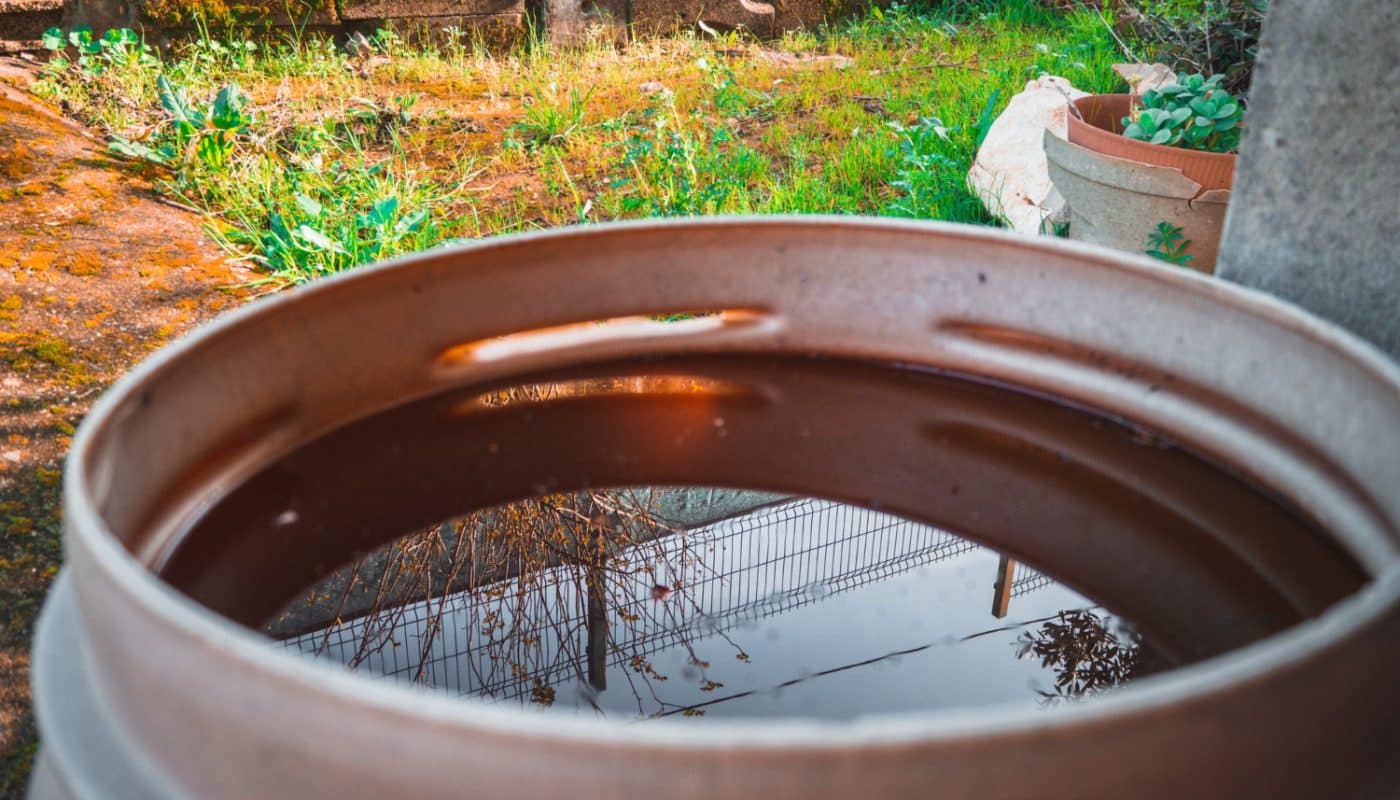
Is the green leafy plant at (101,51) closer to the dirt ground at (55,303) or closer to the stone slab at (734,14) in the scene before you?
the dirt ground at (55,303)

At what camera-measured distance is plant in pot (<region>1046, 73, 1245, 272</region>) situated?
6.29 feet

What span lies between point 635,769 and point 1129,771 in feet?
0.64

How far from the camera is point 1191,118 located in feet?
6.53

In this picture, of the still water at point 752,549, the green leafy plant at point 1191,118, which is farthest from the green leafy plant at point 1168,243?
the still water at point 752,549

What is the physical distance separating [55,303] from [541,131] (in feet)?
5.60

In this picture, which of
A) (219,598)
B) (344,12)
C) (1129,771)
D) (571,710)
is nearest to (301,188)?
(344,12)

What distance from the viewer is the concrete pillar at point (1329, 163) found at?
985mm

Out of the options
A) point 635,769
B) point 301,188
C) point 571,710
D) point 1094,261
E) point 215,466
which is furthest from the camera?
point 301,188

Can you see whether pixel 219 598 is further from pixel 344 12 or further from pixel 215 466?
pixel 344 12

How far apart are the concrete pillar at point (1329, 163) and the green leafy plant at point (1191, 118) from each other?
0.96 metres

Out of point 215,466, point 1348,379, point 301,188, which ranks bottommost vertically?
point 301,188

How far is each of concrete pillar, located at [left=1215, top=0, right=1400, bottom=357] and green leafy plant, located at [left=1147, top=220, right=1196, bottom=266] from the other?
2.89 ft

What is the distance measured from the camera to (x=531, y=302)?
1.04 metres

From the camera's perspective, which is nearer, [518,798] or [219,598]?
[518,798]
